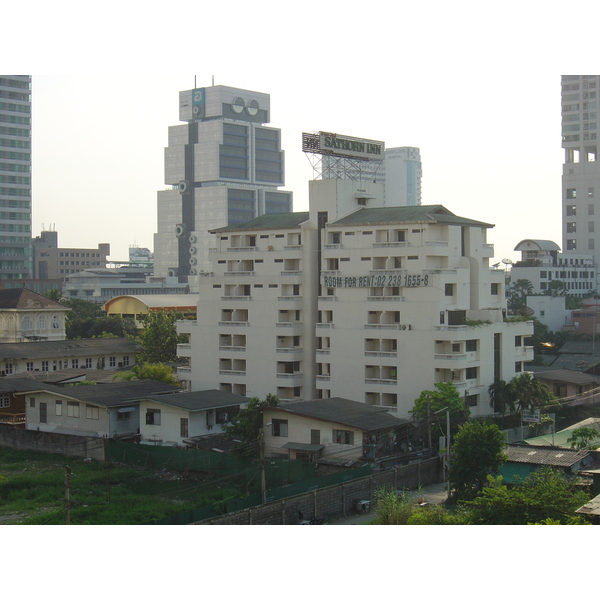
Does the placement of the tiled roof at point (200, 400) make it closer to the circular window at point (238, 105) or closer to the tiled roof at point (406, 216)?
the tiled roof at point (406, 216)

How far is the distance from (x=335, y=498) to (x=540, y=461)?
9965 millimetres

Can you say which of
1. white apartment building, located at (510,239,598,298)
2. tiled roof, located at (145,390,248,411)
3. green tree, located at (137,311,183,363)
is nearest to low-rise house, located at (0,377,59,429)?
tiled roof, located at (145,390,248,411)

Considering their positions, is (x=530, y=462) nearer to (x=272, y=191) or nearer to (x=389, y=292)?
(x=389, y=292)

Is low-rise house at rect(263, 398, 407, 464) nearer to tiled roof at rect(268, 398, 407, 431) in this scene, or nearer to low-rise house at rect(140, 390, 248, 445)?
tiled roof at rect(268, 398, 407, 431)

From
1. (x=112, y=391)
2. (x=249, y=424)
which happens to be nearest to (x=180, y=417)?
(x=249, y=424)

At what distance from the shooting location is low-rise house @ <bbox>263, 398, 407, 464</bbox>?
43656 mm

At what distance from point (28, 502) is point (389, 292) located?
83.8 ft

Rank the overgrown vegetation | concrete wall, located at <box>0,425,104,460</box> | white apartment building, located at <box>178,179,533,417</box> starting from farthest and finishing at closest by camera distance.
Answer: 1. white apartment building, located at <box>178,179,533,417</box>
2. concrete wall, located at <box>0,425,104,460</box>
3. the overgrown vegetation

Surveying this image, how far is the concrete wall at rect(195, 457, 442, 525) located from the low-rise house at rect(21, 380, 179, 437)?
56.5 ft

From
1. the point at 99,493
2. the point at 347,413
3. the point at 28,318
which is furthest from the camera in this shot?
the point at 28,318

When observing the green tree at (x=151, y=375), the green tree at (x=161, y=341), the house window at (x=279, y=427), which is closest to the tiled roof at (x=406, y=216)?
the house window at (x=279, y=427)

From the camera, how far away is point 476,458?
36.4m

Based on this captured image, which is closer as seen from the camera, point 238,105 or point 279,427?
point 279,427

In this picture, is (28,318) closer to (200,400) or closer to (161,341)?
(161,341)
